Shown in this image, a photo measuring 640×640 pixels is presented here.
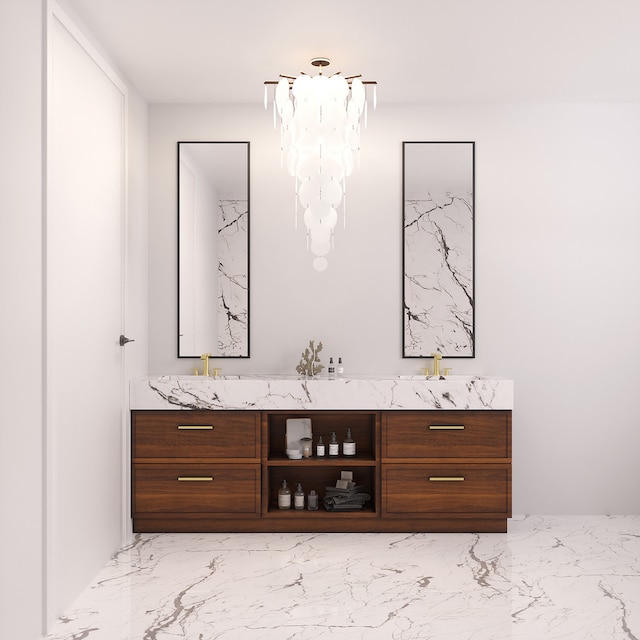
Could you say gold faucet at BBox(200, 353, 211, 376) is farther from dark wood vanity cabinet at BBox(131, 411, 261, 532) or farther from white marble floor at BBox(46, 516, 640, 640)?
white marble floor at BBox(46, 516, 640, 640)

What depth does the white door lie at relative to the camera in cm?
255

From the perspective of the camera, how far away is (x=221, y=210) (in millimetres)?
4047

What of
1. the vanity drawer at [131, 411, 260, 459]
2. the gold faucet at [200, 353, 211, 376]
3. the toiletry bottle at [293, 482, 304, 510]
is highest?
the gold faucet at [200, 353, 211, 376]

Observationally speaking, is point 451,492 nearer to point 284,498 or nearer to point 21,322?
point 284,498

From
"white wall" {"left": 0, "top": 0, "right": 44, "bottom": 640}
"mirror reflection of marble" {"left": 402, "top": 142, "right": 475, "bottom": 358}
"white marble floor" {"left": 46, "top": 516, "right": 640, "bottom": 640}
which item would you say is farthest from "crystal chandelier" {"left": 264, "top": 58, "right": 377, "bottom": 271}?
"white marble floor" {"left": 46, "top": 516, "right": 640, "bottom": 640}

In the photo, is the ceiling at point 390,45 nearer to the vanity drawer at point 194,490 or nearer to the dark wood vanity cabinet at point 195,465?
the dark wood vanity cabinet at point 195,465

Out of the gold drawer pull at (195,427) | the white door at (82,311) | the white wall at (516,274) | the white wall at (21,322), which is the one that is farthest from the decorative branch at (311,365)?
the white wall at (21,322)

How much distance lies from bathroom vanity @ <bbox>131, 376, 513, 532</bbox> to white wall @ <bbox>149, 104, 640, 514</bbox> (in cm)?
45

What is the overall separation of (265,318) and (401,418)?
1.05m

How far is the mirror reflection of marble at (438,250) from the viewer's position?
4.02 m

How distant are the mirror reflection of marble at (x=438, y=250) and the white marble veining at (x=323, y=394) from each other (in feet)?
1.49

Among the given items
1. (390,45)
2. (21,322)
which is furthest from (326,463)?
(390,45)

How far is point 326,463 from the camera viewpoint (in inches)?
143

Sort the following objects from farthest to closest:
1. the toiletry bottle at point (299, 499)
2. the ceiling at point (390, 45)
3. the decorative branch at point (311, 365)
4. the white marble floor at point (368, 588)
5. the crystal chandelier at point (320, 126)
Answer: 1. the decorative branch at point (311, 365)
2. the toiletry bottle at point (299, 499)
3. the crystal chandelier at point (320, 126)
4. the ceiling at point (390, 45)
5. the white marble floor at point (368, 588)
